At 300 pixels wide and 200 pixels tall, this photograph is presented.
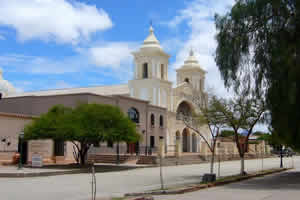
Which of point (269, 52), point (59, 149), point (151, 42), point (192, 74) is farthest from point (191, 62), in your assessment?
point (269, 52)

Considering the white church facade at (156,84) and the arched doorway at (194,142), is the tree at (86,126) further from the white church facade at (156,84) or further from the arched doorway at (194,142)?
the arched doorway at (194,142)

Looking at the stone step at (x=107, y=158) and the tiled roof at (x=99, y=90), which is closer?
the stone step at (x=107, y=158)

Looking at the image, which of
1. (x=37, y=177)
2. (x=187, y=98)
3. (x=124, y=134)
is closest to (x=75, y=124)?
(x=124, y=134)

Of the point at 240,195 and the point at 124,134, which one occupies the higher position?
the point at 124,134

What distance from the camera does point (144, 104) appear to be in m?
45.5

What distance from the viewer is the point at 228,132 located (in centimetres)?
2341

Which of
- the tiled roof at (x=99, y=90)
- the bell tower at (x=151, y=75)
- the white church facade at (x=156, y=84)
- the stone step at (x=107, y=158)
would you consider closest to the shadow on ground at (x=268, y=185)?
the stone step at (x=107, y=158)

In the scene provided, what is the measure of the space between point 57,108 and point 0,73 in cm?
3184

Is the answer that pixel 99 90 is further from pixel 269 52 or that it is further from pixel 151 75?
pixel 269 52

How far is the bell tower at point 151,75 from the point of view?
51713mm

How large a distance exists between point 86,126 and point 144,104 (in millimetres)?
19531

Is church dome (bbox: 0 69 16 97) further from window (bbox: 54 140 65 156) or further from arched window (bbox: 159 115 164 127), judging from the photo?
window (bbox: 54 140 65 156)

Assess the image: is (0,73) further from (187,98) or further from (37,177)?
(37,177)

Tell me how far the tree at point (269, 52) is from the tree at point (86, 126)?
1049 centimetres
